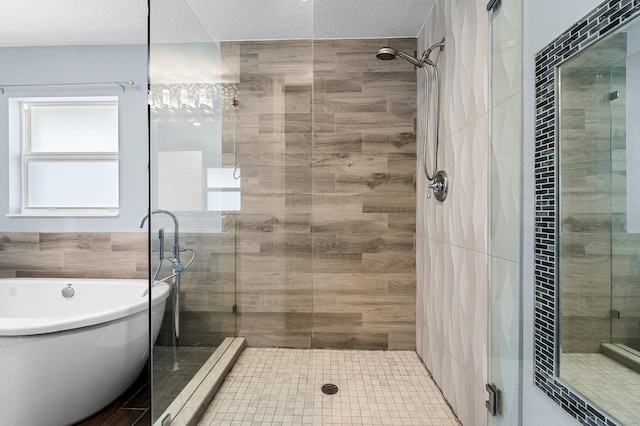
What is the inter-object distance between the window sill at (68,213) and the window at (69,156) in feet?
0.08

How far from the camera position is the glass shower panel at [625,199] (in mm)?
706

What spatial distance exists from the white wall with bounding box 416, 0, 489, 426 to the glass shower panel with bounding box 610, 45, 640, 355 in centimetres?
62

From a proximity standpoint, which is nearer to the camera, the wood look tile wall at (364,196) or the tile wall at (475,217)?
the tile wall at (475,217)

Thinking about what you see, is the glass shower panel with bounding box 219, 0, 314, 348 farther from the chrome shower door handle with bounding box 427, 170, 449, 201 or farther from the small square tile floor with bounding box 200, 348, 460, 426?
the chrome shower door handle with bounding box 427, 170, 449, 201

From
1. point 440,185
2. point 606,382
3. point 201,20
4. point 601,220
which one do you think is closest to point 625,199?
point 601,220

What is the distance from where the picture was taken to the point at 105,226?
2.65m

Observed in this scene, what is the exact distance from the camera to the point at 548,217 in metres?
0.97

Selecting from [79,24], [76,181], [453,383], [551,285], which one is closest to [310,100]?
[551,285]

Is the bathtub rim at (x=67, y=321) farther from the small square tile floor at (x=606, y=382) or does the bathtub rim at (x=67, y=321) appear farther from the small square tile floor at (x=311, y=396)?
the small square tile floor at (x=606, y=382)

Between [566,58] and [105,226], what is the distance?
119 inches

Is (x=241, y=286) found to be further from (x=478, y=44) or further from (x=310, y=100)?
Answer: (x=478, y=44)

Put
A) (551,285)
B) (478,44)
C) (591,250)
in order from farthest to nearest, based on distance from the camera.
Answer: (478,44) < (551,285) < (591,250)

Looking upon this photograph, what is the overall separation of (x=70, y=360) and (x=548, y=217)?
2.11 m

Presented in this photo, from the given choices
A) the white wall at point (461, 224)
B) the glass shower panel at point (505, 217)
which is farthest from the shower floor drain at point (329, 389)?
the glass shower panel at point (505, 217)
